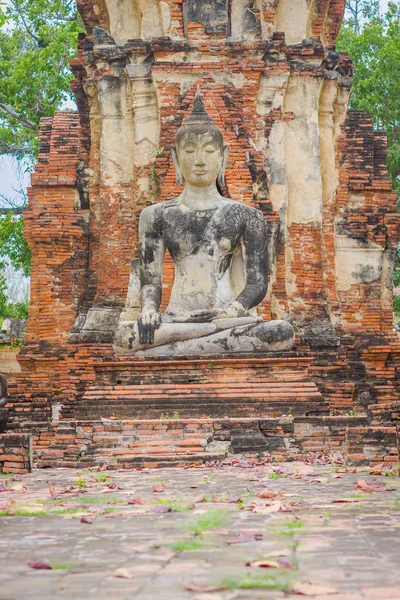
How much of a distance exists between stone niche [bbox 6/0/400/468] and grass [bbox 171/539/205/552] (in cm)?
859

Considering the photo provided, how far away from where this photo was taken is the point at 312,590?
135 inches

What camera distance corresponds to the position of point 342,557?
4.03 m

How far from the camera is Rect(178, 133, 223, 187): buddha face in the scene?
11.8 meters

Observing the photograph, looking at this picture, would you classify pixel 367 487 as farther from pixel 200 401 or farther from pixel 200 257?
pixel 200 257

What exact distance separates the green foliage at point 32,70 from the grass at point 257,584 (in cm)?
1950

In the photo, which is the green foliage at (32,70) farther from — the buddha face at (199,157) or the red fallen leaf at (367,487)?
the red fallen leaf at (367,487)

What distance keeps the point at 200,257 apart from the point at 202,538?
7259 millimetres

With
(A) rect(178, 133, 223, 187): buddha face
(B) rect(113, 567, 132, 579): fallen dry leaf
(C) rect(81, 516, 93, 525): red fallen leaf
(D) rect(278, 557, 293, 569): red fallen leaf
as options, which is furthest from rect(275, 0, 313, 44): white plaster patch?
(B) rect(113, 567, 132, 579): fallen dry leaf

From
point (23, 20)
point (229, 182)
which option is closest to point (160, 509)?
point (229, 182)

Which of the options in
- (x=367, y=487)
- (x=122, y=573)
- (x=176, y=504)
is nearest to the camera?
(x=122, y=573)

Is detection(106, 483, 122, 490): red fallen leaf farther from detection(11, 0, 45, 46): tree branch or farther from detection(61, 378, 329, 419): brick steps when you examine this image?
detection(11, 0, 45, 46): tree branch

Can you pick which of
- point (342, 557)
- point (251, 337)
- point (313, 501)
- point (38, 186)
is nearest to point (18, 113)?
point (38, 186)

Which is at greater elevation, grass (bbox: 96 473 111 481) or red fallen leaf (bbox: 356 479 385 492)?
grass (bbox: 96 473 111 481)

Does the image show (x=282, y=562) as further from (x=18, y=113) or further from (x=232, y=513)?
(x=18, y=113)
